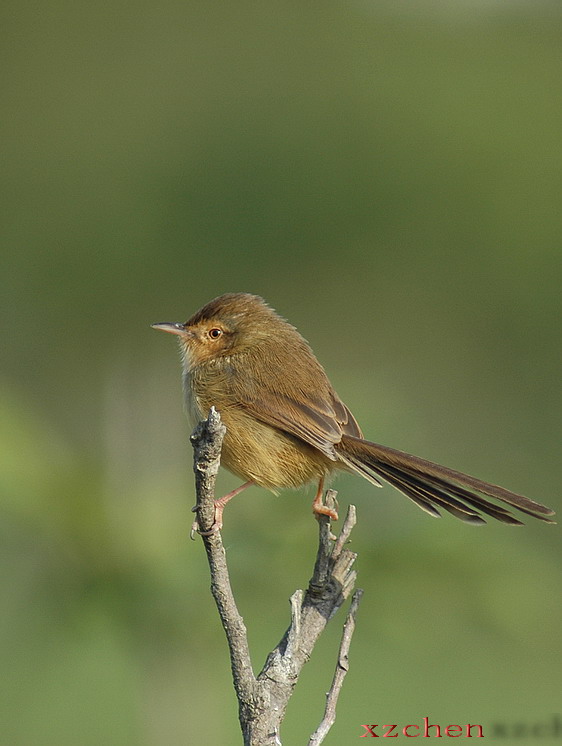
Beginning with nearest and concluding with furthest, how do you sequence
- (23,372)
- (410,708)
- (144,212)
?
(410,708) < (23,372) < (144,212)

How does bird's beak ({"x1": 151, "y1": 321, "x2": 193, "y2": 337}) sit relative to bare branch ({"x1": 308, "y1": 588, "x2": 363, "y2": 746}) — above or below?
above

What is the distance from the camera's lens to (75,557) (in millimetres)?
2947

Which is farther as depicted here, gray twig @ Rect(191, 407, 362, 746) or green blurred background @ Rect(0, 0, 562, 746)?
green blurred background @ Rect(0, 0, 562, 746)

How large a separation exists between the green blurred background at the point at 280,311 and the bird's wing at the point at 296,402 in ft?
3.00

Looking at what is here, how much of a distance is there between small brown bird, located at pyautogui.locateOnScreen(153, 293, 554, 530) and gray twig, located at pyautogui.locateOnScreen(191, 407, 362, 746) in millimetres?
218

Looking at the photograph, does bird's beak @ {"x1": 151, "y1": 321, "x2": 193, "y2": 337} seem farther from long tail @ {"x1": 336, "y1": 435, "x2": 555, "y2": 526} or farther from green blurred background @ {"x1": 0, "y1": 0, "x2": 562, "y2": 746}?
green blurred background @ {"x1": 0, "y1": 0, "x2": 562, "y2": 746}

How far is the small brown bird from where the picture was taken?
1.87 metres

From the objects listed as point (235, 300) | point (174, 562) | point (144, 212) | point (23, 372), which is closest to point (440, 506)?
point (235, 300)

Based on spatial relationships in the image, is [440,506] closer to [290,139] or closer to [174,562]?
[174,562]

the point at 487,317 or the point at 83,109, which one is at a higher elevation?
the point at 83,109

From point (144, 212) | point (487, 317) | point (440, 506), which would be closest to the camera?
point (440, 506)

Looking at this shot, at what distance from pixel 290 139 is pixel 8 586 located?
1040 cm

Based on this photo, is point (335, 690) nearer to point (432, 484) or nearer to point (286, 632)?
point (286, 632)

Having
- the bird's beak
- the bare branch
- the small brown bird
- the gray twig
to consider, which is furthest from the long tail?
the bird's beak
